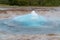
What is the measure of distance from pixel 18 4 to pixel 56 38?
22665 mm

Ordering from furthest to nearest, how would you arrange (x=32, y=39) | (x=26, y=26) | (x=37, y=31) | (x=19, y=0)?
(x=19, y=0) → (x=26, y=26) → (x=37, y=31) → (x=32, y=39)

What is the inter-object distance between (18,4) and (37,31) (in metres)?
20.7

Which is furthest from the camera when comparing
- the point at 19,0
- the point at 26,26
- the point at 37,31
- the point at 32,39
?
the point at 19,0

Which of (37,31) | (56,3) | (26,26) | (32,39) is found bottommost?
(32,39)

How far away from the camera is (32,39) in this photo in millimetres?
9164

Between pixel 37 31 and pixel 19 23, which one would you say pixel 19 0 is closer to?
pixel 19 23

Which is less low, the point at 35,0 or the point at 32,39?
the point at 35,0

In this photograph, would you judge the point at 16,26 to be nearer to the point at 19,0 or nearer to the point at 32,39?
the point at 32,39

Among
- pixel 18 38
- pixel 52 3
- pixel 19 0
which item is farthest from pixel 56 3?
pixel 18 38

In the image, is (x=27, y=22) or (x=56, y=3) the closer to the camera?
(x=27, y=22)

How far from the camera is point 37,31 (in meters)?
11.3

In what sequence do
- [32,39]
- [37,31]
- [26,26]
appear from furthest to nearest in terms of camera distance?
[26,26] < [37,31] < [32,39]

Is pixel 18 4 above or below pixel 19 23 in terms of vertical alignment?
above

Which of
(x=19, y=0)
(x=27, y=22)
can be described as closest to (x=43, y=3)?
(x=19, y=0)
